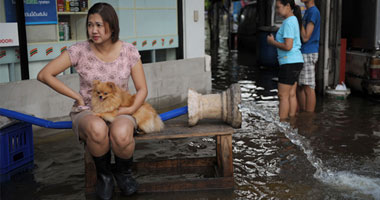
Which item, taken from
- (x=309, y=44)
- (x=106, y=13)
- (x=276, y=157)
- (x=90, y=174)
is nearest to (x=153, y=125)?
(x=90, y=174)

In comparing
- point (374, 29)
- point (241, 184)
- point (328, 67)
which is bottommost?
point (241, 184)

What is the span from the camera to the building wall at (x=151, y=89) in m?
6.11

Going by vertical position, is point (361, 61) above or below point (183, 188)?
above

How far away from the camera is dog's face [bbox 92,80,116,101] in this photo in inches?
151

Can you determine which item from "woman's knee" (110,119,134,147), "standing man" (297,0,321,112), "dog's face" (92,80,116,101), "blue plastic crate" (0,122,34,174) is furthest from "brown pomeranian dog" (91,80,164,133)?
"standing man" (297,0,321,112)

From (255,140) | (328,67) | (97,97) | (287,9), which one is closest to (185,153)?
(255,140)

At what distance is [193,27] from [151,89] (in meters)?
1.49

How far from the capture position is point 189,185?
4.22 meters

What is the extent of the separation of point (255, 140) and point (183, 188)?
1.98 metres

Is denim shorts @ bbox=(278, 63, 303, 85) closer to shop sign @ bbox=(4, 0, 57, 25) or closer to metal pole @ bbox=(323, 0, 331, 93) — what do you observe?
metal pole @ bbox=(323, 0, 331, 93)

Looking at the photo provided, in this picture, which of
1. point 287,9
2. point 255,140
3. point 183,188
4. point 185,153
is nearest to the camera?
point 183,188

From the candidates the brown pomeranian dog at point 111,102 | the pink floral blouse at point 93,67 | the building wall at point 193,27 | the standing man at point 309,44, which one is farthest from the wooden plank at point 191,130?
the building wall at point 193,27

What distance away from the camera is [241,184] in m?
4.41

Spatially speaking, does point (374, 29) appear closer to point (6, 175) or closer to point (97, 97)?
point (97, 97)
